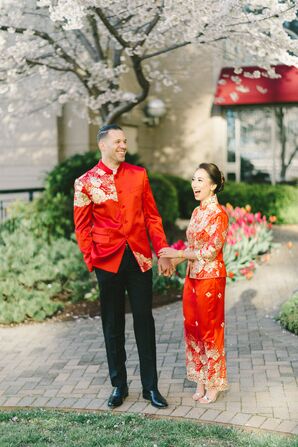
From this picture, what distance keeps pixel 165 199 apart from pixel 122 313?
24.2 ft

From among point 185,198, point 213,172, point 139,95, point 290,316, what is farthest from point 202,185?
point 185,198

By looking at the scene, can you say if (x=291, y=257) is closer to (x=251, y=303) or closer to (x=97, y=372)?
(x=251, y=303)

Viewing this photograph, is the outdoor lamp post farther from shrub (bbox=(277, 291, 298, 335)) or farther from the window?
shrub (bbox=(277, 291, 298, 335))

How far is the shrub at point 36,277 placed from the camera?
6.98 m

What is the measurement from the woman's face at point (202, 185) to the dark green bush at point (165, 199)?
22.9 feet

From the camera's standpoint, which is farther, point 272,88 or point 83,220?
point 272,88

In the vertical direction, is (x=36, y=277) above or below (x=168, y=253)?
below

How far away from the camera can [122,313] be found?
446 centimetres

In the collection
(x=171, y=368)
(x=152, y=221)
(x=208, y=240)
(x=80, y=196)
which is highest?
(x=80, y=196)

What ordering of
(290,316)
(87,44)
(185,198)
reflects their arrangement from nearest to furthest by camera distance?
(290,316), (87,44), (185,198)

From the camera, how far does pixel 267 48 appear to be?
841cm

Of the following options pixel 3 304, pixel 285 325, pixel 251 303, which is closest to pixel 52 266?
pixel 3 304

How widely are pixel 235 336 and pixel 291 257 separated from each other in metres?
3.77

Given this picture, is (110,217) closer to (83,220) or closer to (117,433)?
(83,220)
